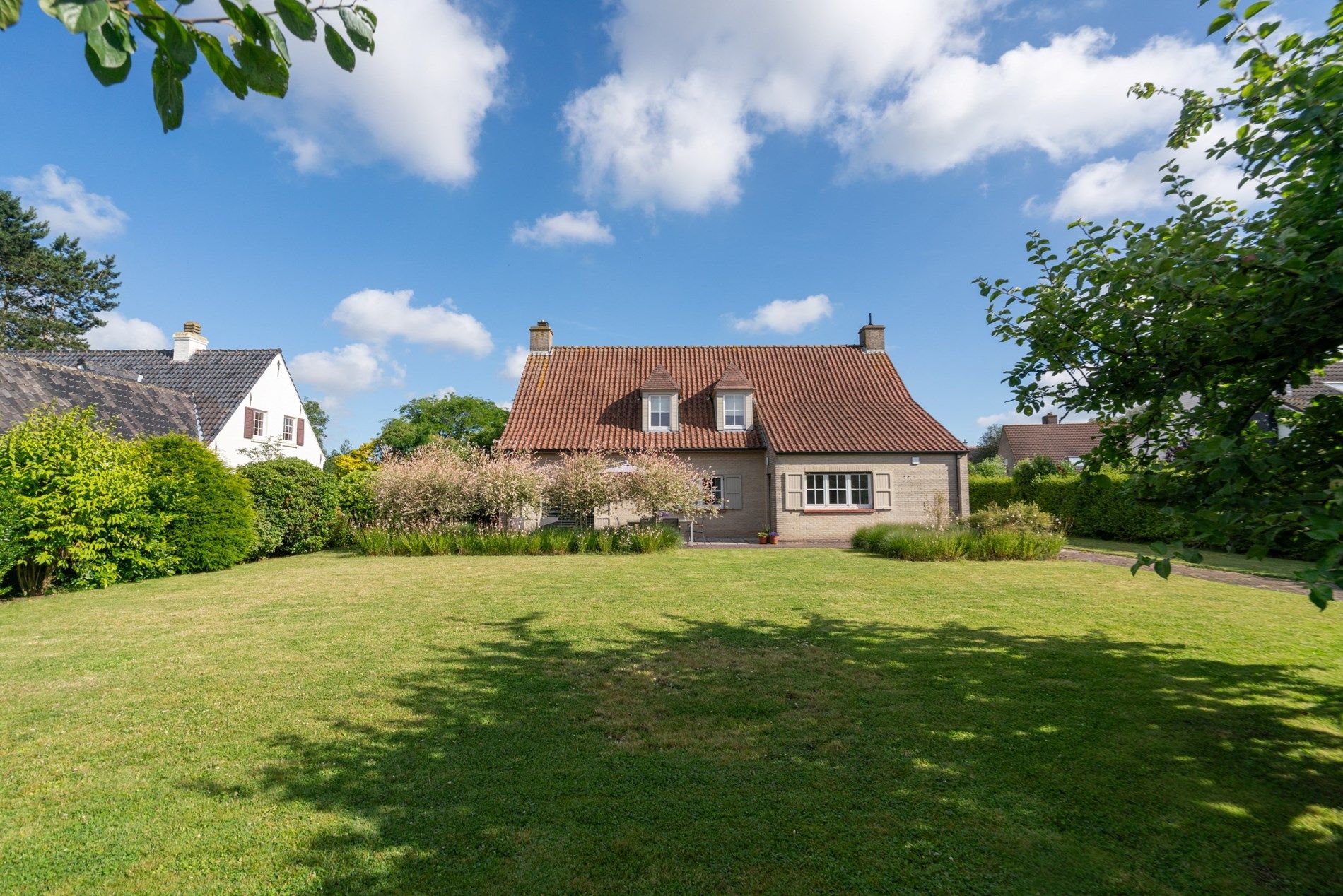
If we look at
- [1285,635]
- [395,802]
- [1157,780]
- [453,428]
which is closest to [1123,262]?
[1157,780]

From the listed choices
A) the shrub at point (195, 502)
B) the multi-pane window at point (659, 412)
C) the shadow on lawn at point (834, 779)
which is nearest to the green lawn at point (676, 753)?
the shadow on lawn at point (834, 779)

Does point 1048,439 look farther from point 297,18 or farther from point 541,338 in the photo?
point 297,18

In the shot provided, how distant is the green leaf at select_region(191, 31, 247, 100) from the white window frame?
20857mm

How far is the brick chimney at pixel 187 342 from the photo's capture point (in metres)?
26.3

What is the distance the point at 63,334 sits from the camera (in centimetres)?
4184

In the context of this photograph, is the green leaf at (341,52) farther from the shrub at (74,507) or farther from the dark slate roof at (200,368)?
the dark slate roof at (200,368)

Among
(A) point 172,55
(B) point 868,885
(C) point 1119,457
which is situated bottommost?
(B) point 868,885

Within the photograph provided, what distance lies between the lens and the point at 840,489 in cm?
2178

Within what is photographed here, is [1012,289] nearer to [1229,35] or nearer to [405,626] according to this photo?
[1229,35]

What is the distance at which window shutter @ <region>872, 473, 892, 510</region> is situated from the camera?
21609 millimetres

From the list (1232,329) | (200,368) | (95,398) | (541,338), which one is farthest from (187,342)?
(1232,329)

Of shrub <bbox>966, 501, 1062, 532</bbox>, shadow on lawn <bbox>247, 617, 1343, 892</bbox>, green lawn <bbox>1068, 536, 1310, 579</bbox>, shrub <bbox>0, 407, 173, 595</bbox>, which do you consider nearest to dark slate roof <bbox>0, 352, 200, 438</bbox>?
shrub <bbox>0, 407, 173, 595</bbox>

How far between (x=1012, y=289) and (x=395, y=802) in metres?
5.30

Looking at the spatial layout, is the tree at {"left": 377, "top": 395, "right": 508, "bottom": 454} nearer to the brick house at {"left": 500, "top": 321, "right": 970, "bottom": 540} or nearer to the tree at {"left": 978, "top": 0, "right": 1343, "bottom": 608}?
the brick house at {"left": 500, "top": 321, "right": 970, "bottom": 540}
